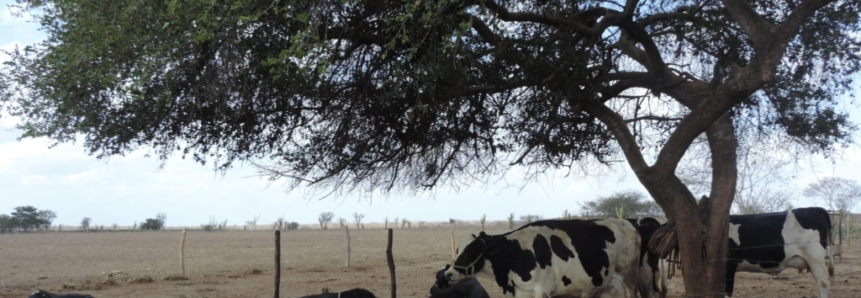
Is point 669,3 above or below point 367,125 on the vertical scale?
above

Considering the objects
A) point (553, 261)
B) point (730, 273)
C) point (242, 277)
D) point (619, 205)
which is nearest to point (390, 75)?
point (553, 261)

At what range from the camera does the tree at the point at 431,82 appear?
25.1ft

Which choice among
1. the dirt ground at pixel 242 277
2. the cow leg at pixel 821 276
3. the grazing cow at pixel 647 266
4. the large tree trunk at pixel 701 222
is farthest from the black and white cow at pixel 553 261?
the dirt ground at pixel 242 277

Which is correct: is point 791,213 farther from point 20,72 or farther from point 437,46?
point 20,72

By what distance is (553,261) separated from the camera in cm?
961

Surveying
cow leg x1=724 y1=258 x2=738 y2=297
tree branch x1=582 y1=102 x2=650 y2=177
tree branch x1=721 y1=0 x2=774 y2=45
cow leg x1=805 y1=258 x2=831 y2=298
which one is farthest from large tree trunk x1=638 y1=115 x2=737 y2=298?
cow leg x1=805 y1=258 x2=831 y2=298

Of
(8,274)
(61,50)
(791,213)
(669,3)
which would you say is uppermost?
(669,3)

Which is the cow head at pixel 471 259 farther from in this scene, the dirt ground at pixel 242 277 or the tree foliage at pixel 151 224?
the tree foliage at pixel 151 224

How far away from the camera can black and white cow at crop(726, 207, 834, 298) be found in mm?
11922

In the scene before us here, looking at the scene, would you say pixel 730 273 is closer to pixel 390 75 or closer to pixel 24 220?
pixel 390 75

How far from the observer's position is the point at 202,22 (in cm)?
768

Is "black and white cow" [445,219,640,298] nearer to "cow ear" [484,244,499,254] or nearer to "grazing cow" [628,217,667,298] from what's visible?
"cow ear" [484,244,499,254]

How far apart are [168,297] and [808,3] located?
565 inches

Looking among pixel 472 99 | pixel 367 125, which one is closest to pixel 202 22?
pixel 367 125
